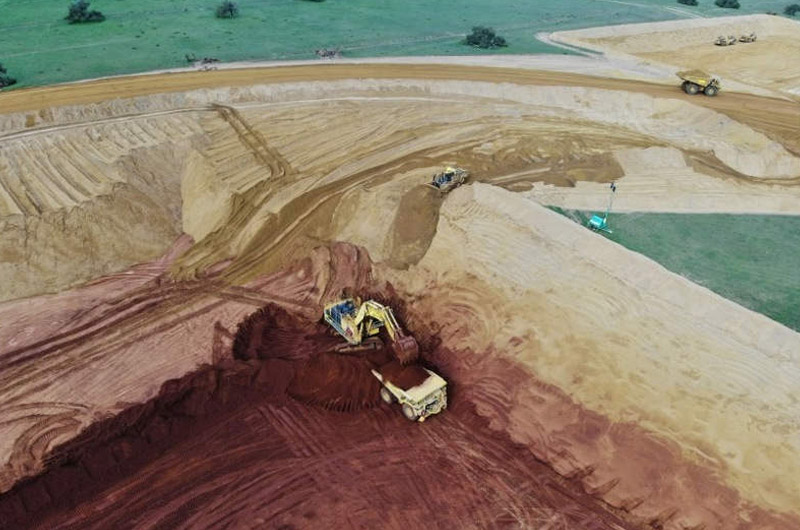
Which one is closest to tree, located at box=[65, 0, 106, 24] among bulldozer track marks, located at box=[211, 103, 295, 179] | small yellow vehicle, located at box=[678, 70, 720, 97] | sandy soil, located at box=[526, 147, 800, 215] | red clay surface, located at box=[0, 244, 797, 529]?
bulldozer track marks, located at box=[211, 103, 295, 179]

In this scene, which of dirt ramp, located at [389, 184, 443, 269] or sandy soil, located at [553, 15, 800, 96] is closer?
dirt ramp, located at [389, 184, 443, 269]

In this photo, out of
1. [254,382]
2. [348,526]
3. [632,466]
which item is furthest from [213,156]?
[632,466]

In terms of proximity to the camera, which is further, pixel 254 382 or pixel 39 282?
pixel 39 282

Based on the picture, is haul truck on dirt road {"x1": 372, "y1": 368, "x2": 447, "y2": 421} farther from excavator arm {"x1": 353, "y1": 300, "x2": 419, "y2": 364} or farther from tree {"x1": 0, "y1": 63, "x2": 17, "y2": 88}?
tree {"x1": 0, "y1": 63, "x2": 17, "y2": 88}

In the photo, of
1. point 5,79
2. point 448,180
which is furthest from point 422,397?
point 5,79

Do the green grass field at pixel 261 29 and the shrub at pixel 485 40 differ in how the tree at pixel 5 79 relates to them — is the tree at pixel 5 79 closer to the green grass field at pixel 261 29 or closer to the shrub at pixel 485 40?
the green grass field at pixel 261 29

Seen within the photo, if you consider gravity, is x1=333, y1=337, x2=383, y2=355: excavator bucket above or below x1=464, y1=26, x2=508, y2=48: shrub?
below

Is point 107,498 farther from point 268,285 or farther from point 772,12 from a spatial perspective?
point 772,12
